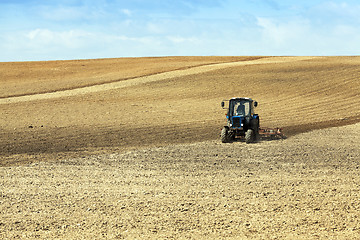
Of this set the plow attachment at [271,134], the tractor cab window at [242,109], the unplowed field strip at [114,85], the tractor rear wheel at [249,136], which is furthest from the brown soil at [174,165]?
the tractor cab window at [242,109]

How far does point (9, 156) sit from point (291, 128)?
50.0ft

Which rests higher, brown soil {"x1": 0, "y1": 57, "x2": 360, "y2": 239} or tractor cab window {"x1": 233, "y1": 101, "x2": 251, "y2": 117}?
tractor cab window {"x1": 233, "y1": 101, "x2": 251, "y2": 117}

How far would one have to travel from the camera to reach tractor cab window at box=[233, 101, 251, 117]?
22.8 meters

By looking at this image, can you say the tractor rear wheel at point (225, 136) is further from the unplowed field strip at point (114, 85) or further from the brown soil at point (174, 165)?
the unplowed field strip at point (114, 85)

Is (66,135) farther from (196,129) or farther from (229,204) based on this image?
(229,204)

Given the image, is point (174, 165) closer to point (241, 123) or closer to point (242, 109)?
point (241, 123)

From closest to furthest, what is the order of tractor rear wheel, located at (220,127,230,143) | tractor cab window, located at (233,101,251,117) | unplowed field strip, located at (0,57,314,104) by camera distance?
1. tractor rear wheel, located at (220,127,230,143)
2. tractor cab window, located at (233,101,251,117)
3. unplowed field strip, located at (0,57,314,104)

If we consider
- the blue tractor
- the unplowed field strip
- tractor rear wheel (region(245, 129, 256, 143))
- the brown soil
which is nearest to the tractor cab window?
the blue tractor

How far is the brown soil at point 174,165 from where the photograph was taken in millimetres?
9883

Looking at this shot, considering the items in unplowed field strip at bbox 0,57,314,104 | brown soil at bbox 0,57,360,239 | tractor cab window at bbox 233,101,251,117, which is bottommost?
brown soil at bbox 0,57,360,239

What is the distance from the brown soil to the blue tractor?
64 cm

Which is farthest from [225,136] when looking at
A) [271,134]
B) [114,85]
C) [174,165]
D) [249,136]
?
[114,85]

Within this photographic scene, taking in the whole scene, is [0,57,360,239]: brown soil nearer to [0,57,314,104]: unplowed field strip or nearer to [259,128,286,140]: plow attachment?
[0,57,314,104]: unplowed field strip

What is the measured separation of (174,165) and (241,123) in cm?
673
